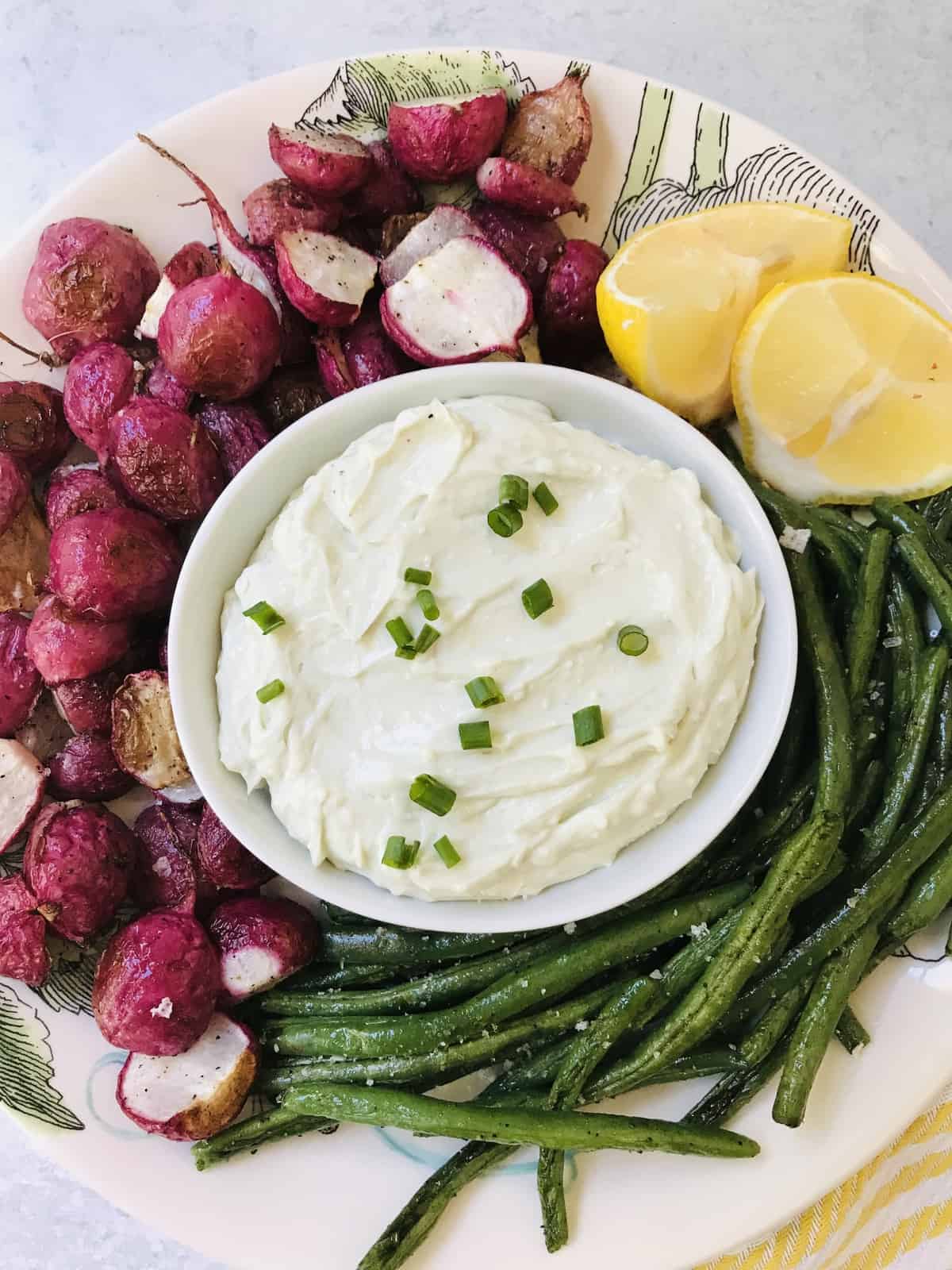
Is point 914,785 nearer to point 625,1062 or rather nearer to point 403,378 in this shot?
point 625,1062

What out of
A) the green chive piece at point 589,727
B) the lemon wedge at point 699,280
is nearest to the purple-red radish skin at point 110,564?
the green chive piece at point 589,727

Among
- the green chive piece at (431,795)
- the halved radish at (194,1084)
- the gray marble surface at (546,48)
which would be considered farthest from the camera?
the gray marble surface at (546,48)

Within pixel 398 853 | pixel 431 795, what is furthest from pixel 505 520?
pixel 398 853

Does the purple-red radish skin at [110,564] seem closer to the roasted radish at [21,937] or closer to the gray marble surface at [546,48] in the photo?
the roasted radish at [21,937]

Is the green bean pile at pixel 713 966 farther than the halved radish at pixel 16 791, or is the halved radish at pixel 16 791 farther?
the halved radish at pixel 16 791

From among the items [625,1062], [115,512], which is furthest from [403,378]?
[625,1062]

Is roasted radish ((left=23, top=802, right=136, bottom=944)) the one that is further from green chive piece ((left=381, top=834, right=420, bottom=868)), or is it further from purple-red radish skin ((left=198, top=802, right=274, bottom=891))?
green chive piece ((left=381, top=834, right=420, bottom=868))

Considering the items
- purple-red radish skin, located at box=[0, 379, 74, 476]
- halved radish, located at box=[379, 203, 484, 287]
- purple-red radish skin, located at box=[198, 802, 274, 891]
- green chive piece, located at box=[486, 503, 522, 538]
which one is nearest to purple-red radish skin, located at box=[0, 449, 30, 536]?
purple-red radish skin, located at box=[0, 379, 74, 476]
